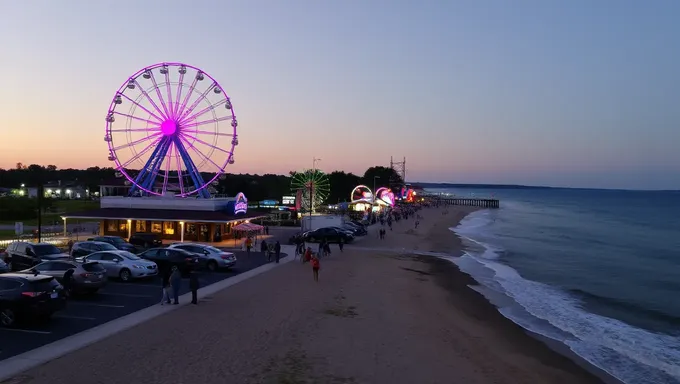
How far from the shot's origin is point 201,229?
1569 inches

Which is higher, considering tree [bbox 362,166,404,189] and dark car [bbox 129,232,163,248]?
tree [bbox 362,166,404,189]

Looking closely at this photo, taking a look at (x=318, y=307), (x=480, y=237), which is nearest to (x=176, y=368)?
(x=318, y=307)

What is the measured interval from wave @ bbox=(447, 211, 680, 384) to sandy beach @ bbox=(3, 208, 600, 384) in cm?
121

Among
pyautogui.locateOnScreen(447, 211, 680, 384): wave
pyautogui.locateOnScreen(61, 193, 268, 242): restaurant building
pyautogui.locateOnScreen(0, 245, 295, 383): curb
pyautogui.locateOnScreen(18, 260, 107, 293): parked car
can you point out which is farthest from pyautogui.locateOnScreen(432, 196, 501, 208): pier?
pyautogui.locateOnScreen(0, 245, 295, 383): curb

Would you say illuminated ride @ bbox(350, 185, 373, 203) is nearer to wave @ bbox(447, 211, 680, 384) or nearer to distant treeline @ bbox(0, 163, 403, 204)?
distant treeline @ bbox(0, 163, 403, 204)

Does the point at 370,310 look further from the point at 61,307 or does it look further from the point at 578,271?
the point at 578,271

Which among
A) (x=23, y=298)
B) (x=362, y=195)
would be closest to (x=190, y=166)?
(x=23, y=298)

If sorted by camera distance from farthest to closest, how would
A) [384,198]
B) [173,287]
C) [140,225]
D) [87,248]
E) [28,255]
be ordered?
1. [384,198]
2. [140,225]
3. [87,248]
4. [28,255]
5. [173,287]

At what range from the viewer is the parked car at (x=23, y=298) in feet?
45.3

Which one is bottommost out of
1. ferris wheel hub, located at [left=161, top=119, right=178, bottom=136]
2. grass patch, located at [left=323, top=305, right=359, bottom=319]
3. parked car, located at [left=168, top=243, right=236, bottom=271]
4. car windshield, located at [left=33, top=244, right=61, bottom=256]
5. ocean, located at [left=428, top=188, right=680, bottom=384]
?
ocean, located at [left=428, top=188, right=680, bottom=384]

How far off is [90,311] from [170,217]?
2374 centimetres

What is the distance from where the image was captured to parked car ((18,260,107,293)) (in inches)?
704

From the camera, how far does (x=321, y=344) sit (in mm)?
14078

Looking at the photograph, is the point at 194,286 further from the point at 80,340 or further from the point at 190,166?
the point at 190,166
